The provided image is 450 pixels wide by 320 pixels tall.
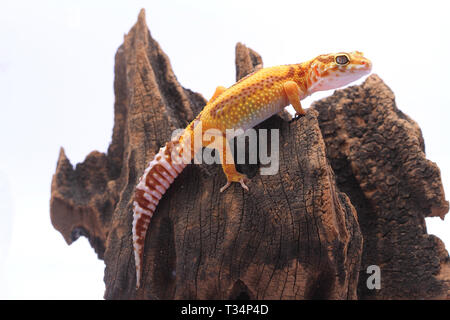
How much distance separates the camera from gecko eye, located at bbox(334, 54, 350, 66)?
3.52 m

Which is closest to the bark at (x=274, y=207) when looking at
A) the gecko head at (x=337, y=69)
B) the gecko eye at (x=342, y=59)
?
the gecko head at (x=337, y=69)

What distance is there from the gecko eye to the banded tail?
5.08 feet

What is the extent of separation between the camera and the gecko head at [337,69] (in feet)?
11.4

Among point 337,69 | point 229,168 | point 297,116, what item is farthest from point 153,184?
point 337,69

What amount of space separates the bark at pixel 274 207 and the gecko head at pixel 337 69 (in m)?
0.43

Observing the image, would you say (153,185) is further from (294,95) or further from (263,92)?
(294,95)

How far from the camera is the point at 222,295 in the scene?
2.96 metres

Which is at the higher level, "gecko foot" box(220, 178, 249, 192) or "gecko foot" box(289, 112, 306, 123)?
"gecko foot" box(289, 112, 306, 123)

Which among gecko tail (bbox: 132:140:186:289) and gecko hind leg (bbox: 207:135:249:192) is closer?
gecko hind leg (bbox: 207:135:249:192)

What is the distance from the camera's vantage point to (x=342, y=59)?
11.6 ft

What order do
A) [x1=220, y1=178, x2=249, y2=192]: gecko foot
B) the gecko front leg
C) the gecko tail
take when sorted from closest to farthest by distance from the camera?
[x1=220, y1=178, x2=249, y2=192]: gecko foot → the gecko tail → the gecko front leg

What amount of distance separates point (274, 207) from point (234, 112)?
3.28 ft

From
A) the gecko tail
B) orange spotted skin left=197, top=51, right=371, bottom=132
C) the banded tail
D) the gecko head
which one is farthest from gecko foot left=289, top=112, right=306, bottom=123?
the gecko tail

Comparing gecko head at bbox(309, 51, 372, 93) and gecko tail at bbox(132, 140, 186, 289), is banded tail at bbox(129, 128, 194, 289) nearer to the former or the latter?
gecko tail at bbox(132, 140, 186, 289)
